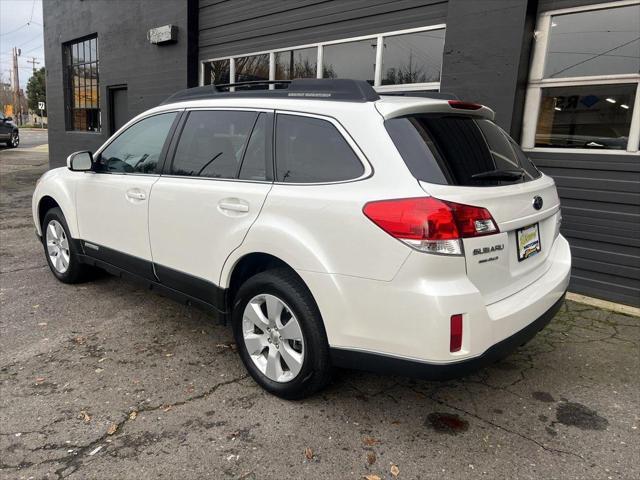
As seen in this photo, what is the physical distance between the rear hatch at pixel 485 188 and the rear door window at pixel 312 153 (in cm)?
29

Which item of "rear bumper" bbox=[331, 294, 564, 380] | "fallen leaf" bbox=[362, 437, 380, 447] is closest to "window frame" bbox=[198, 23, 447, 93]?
"rear bumper" bbox=[331, 294, 564, 380]

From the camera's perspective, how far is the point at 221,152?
3387 millimetres

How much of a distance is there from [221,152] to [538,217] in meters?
2.03

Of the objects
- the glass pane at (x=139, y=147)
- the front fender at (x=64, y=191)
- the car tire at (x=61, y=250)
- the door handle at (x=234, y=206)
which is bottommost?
the car tire at (x=61, y=250)

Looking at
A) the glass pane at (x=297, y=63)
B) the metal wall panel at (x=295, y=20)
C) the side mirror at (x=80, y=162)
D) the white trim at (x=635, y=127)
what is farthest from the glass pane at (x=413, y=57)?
the side mirror at (x=80, y=162)

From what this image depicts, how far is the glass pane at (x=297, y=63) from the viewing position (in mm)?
7683

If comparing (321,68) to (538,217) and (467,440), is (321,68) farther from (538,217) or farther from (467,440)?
(467,440)

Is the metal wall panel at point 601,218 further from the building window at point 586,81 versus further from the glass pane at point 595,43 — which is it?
the glass pane at point 595,43

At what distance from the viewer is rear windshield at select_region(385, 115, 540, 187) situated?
2495 mm

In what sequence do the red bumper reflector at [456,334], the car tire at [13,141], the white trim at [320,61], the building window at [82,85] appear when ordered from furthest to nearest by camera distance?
the car tire at [13,141], the building window at [82,85], the white trim at [320,61], the red bumper reflector at [456,334]

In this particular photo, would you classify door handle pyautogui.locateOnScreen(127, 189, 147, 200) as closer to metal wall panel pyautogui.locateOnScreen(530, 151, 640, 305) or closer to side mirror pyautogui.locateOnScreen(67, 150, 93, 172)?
side mirror pyautogui.locateOnScreen(67, 150, 93, 172)

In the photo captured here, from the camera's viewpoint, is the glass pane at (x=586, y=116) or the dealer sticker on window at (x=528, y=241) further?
the glass pane at (x=586, y=116)

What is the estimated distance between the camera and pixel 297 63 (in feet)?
26.1

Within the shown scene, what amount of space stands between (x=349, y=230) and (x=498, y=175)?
0.87 m
